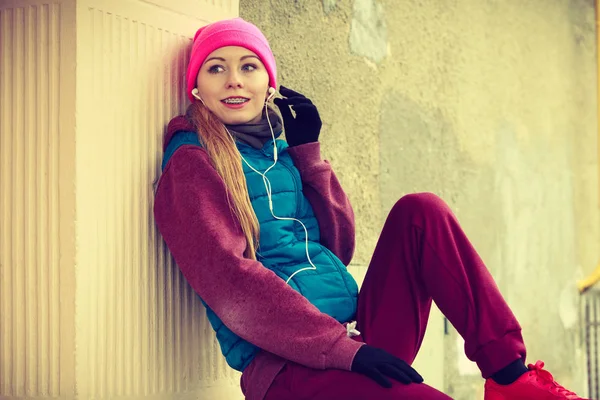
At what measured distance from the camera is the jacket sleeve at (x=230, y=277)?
6.67 feet

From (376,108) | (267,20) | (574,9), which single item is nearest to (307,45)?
(267,20)

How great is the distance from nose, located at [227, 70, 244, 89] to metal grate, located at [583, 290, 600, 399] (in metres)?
3.59

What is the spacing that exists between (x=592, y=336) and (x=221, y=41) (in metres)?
3.93

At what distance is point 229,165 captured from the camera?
226 cm

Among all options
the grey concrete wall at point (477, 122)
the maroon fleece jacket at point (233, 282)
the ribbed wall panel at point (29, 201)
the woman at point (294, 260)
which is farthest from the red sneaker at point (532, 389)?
the grey concrete wall at point (477, 122)

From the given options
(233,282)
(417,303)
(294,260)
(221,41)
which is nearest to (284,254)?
(294,260)

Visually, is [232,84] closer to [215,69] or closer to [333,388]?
[215,69]

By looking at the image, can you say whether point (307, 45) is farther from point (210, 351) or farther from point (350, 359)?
point (350, 359)

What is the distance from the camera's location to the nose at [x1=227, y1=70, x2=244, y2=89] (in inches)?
93.2

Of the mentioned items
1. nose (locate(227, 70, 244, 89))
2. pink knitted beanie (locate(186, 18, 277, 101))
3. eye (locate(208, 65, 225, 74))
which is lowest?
nose (locate(227, 70, 244, 89))

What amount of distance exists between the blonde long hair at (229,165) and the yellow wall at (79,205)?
0.14 meters

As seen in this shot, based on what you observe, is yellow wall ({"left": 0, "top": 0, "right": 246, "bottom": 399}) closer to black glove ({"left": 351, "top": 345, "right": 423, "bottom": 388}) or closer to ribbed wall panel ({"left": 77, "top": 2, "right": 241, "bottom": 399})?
ribbed wall panel ({"left": 77, "top": 2, "right": 241, "bottom": 399})

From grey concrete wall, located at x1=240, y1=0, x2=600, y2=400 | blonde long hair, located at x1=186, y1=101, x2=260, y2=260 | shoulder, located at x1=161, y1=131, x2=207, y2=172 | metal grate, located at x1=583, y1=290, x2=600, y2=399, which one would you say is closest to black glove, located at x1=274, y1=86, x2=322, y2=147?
blonde long hair, located at x1=186, y1=101, x2=260, y2=260

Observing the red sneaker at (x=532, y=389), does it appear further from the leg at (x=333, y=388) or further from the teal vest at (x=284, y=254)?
the teal vest at (x=284, y=254)
